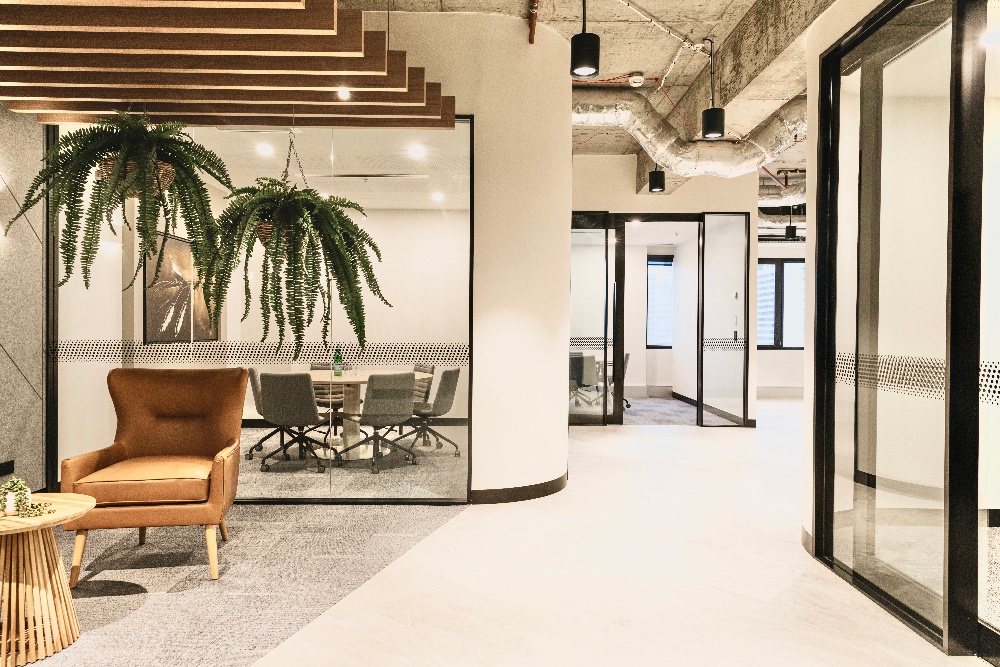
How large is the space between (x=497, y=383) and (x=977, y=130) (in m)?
3.11

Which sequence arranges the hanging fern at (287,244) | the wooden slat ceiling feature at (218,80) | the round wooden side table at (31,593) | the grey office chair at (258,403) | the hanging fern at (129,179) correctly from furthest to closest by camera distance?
1. the grey office chair at (258,403)
2. the wooden slat ceiling feature at (218,80)
3. the hanging fern at (287,244)
4. the hanging fern at (129,179)
5. the round wooden side table at (31,593)

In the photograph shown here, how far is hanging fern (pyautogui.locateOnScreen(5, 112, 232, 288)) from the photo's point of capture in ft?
8.75

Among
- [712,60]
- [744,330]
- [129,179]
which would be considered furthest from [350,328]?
[744,330]

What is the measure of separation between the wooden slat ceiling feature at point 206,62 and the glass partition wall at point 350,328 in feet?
3.79

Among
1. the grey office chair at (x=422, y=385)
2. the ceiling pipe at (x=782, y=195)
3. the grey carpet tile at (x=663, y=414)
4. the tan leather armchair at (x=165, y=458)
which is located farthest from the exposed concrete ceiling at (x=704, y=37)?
the grey carpet tile at (x=663, y=414)

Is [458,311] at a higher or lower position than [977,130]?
lower

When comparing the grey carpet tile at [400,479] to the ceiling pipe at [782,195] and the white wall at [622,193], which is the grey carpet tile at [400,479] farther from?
the ceiling pipe at [782,195]

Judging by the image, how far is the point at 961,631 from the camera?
2.56 m

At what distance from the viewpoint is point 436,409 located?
15.1ft

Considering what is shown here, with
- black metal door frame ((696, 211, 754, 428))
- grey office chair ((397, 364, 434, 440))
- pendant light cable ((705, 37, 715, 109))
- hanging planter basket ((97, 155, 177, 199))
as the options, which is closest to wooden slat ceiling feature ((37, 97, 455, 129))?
hanging planter basket ((97, 155, 177, 199))

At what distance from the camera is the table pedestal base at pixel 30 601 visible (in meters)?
2.39

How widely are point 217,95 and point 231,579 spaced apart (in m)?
2.78

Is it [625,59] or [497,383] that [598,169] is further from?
[497,383]

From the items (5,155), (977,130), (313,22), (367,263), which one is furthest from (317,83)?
(977,130)
